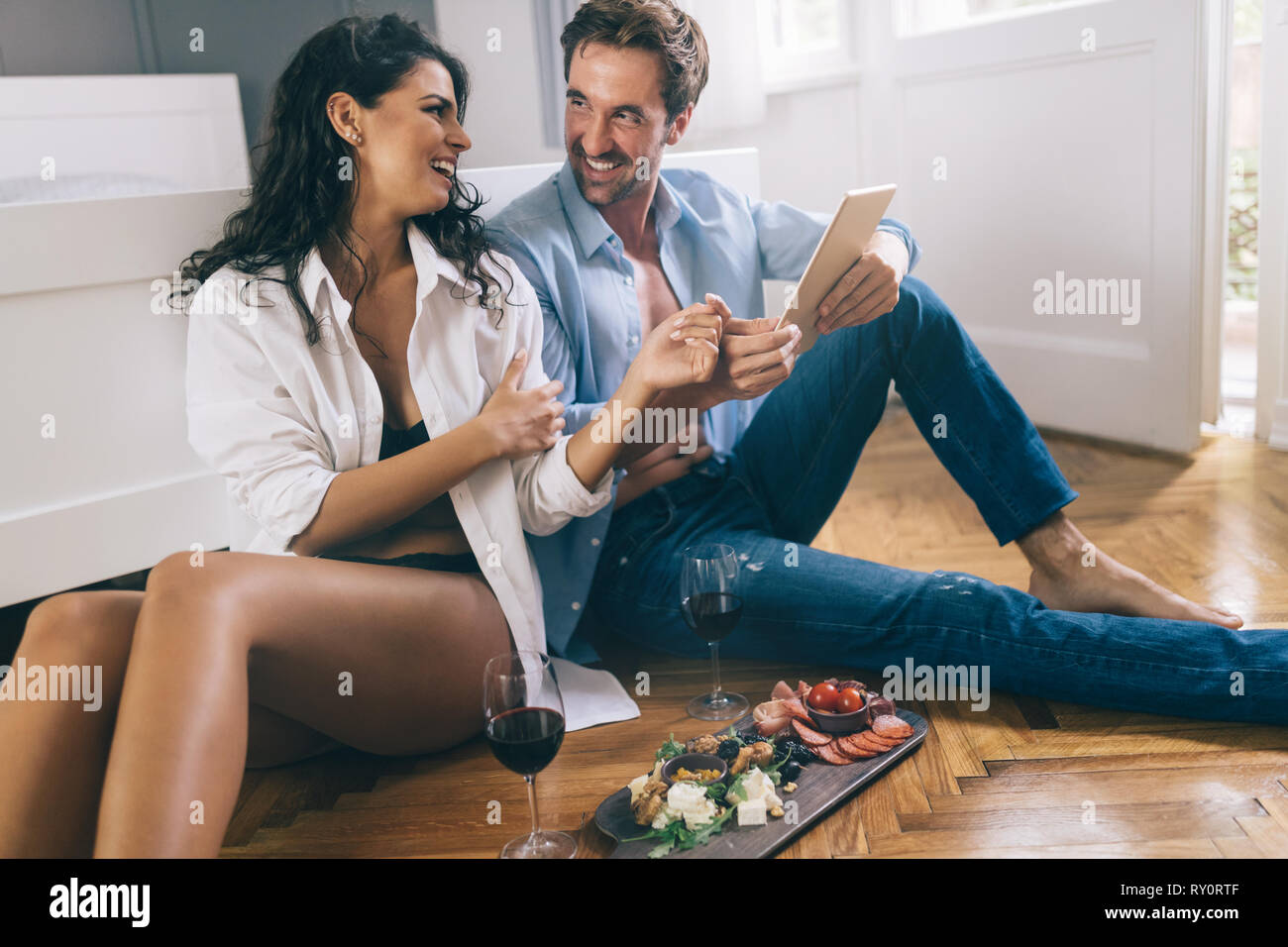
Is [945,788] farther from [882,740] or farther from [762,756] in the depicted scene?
[762,756]

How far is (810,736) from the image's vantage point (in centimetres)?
144

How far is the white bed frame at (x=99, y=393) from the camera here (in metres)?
1.57

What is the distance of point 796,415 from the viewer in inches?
69.7

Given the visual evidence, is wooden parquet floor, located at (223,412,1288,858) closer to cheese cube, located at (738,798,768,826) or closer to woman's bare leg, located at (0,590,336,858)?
cheese cube, located at (738,798,768,826)

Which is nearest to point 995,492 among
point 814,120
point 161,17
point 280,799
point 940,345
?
point 940,345

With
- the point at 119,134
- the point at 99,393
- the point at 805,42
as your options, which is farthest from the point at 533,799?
the point at 805,42

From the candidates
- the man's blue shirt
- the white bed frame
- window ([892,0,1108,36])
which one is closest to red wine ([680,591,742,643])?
the man's blue shirt

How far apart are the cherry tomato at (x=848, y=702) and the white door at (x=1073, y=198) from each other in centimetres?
154

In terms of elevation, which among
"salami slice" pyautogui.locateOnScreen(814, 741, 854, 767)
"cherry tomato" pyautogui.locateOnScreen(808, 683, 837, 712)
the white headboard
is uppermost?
the white headboard

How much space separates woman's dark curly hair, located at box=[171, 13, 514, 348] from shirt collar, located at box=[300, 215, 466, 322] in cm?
1

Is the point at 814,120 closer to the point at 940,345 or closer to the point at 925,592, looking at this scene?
the point at 940,345

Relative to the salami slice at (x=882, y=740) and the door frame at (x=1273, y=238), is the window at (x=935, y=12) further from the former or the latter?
the salami slice at (x=882, y=740)

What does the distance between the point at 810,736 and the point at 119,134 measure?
8.47 feet

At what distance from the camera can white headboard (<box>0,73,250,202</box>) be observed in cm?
287
